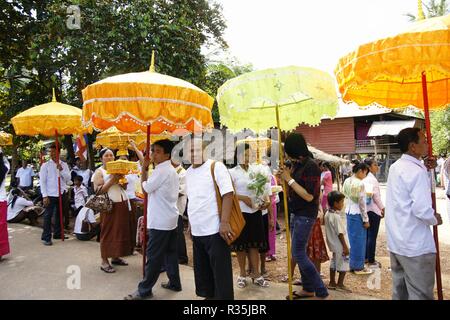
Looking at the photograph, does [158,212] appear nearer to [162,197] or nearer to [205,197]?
[162,197]

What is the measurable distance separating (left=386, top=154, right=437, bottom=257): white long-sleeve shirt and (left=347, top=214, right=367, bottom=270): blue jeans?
255cm

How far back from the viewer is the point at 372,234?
6062 mm

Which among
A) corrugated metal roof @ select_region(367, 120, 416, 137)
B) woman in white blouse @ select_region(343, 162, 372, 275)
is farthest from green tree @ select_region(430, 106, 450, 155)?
woman in white blouse @ select_region(343, 162, 372, 275)

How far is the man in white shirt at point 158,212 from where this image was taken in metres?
4.17

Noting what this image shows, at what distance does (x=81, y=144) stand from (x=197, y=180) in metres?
8.56

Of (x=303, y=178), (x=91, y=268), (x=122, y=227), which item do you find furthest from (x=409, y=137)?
(x=91, y=268)

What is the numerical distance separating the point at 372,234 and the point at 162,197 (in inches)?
150

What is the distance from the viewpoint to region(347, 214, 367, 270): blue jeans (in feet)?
18.5

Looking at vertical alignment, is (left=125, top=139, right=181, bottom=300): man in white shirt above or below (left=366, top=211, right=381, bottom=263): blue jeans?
above

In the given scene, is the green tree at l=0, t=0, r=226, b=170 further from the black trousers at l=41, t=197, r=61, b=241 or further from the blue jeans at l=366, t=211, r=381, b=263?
the blue jeans at l=366, t=211, r=381, b=263

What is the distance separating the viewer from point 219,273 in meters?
3.53

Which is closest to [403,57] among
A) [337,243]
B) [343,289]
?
[337,243]

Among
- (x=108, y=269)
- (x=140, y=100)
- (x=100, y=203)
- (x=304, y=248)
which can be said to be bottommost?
(x=108, y=269)

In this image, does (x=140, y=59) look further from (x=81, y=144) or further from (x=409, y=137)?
(x=409, y=137)
